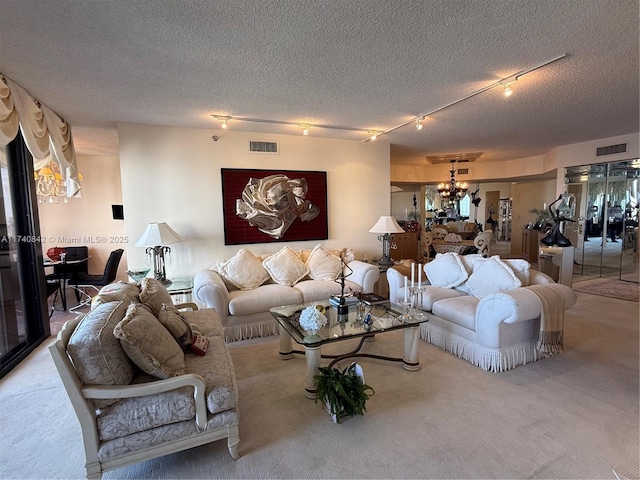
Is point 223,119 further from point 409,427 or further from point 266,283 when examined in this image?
point 409,427

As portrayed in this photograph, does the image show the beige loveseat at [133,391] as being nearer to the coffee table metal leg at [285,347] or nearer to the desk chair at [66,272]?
the coffee table metal leg at [285,347]

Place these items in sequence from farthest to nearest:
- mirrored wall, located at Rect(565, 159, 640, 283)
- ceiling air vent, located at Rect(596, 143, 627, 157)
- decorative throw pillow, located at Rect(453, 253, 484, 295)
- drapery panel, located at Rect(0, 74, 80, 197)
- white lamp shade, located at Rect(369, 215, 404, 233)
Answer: mirrored wall, located at Rect(565, 159, 640, 283) → ceiling air vent, located at Rect(596, 143, 627, 157) → white lamp shade, located at Rect(369, 215, 404, 233) → decorative throw pillow, located at Rect(453, 253, 484, 295) → drapery panel, located at Rect(0, 74, 80, 197)

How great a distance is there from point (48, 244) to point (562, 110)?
339 inches

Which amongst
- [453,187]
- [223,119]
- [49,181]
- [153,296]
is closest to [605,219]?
[453,187]

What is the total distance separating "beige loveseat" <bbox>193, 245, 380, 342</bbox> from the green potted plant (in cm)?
119

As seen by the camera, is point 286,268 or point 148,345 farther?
point 286,268

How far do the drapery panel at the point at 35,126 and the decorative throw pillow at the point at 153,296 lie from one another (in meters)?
1.58

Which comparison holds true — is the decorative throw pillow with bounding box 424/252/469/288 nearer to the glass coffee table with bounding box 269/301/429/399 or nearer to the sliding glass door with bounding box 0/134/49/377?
the glass coffee table with bounding box 269/301/429/399

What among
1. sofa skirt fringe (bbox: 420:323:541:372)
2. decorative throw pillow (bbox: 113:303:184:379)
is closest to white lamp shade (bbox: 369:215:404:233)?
sofa skirt fringe (bbox: 420:323:541:372)

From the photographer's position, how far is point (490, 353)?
2.78 meters

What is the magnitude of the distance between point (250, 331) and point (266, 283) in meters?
0.78

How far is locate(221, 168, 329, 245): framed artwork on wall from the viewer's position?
458 centimetres

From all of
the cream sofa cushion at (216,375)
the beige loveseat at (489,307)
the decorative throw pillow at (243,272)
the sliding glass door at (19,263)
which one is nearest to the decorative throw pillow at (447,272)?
the beige loveseat at (489,307)

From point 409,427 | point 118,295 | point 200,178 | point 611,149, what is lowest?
point 409,427
